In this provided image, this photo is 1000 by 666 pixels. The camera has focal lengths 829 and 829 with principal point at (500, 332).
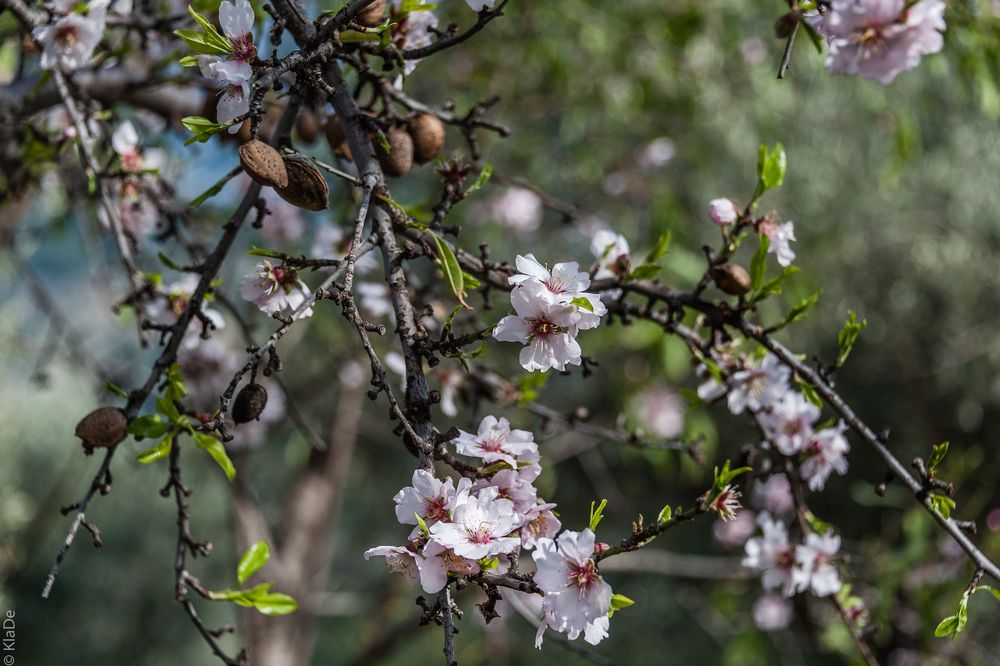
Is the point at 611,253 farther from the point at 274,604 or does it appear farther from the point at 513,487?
the point at 274,604

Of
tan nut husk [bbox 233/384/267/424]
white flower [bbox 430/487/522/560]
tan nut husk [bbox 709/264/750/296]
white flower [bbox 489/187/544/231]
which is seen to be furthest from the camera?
white flower [bbox 489/187/544/231]

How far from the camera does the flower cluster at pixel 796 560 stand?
0.88 meters

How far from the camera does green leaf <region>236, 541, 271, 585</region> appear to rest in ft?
2.15

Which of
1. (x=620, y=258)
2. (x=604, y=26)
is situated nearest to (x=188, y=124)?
(x=620, y=258)

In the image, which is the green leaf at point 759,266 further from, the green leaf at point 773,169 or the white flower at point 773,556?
the white flower at point 773,556

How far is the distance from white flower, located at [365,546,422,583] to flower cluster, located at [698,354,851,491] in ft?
1.34

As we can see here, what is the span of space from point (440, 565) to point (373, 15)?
444 mm

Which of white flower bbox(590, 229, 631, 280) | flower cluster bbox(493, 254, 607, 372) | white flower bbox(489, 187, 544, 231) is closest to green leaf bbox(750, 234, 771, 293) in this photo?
white flower bbox(590, 229, 631, 280)

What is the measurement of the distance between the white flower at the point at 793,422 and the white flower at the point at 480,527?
0.46 meters

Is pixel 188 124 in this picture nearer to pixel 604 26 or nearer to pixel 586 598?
pixel 586 598

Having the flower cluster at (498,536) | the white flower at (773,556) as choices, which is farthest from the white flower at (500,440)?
the white flower at (773,556)

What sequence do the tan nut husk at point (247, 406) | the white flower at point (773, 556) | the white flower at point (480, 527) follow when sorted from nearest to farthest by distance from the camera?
the white flower at point (480, 527)
the tan nut husk at point (247, 406)
the white flower at point (773, 556)

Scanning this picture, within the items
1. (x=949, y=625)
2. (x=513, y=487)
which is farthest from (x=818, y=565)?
(x=513, y=487)

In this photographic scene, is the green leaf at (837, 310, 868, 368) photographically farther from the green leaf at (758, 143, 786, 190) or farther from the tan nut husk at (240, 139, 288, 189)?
the tan nut husk at (240, 139, 288, 189)
